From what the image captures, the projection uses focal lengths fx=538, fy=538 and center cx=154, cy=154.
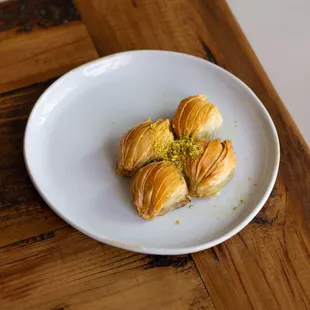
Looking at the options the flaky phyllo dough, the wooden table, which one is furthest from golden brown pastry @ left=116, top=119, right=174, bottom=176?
the wooden table

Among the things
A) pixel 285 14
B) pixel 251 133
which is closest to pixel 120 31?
pixel 251 133

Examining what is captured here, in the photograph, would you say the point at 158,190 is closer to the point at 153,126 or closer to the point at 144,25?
the point at 153,126

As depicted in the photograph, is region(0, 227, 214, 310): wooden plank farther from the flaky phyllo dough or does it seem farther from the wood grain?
the wood grain

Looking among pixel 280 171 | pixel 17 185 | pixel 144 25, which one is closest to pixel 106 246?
pixel 17 185

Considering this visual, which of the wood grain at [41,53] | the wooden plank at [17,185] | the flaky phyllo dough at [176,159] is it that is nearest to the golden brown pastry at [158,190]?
the flaky phyllo dough at [176,159]

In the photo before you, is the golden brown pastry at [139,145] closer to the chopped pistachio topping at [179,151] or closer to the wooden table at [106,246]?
the chopped pistachio topping at [179,151]

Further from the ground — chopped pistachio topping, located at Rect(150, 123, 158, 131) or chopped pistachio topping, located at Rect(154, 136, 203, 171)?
chopped pistachio topping, located at Rect(150, 123, 158, 131)
